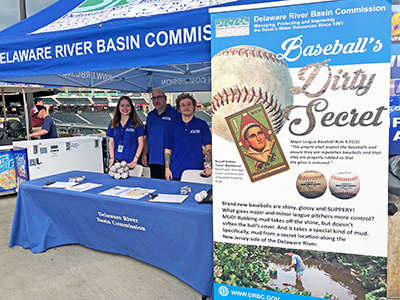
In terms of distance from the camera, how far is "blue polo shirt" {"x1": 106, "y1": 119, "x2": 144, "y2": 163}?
11.8 feet

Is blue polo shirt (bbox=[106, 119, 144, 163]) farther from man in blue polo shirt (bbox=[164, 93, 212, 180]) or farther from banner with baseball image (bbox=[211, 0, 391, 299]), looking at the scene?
banner with baseball image (bbox=[211, 0, 391, 299])

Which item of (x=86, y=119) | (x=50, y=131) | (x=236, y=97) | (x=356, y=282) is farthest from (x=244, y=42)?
(x=86, y=119)

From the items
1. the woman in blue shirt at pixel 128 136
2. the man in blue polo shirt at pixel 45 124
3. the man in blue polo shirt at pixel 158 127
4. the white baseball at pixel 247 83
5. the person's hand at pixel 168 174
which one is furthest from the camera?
the man in blue polo shirt at pixel 45 124

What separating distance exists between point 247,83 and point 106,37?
114 centimetres

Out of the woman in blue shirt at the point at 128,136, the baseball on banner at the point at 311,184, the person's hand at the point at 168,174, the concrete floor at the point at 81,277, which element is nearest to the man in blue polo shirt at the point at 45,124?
the woman in blue shirt at the point at 128,136

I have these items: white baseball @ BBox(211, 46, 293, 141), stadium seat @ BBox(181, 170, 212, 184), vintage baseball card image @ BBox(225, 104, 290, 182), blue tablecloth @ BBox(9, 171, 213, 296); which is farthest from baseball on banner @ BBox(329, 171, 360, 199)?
stadium seat @ BBox(181, 170, 212, 184)

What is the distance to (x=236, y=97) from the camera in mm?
1606

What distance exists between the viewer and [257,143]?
1606mm

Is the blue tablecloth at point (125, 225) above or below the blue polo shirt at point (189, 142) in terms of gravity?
below

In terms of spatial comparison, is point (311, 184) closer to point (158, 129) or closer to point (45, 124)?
point (158, 129)

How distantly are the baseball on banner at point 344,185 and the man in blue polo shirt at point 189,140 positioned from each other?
1.75 meters

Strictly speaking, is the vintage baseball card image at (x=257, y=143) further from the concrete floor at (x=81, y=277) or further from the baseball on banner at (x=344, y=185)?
the concrete floor at (x=81, y=277)

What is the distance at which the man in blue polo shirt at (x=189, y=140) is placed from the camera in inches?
127

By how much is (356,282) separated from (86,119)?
726 inches
